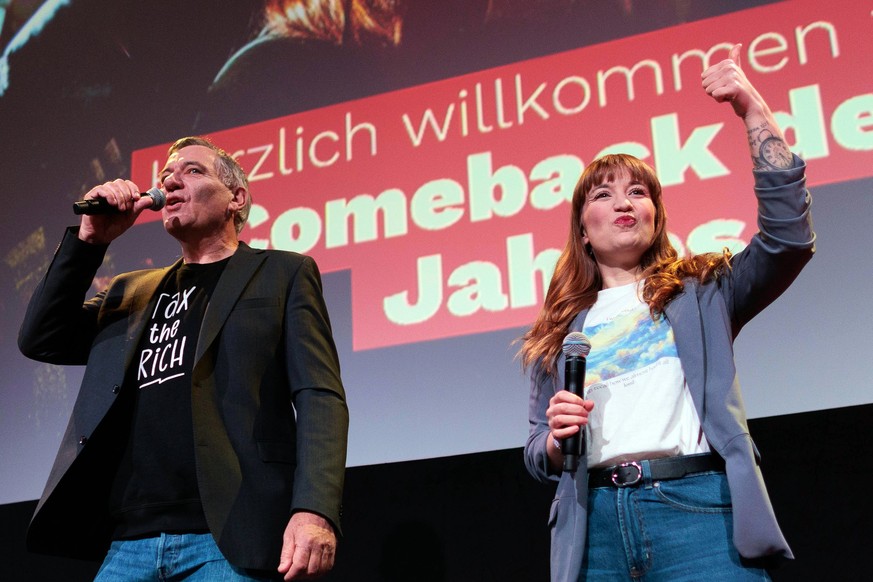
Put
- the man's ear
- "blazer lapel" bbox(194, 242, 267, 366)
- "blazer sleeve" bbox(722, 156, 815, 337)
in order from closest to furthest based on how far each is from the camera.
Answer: "blazer sleeve" bbox(722, 156, 815, 337) < "blazer lapel" bbox(194, 242, 267, 366) < the man's ear

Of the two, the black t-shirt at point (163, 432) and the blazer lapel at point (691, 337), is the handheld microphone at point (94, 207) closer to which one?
the black t-shirt at point (163, 432)

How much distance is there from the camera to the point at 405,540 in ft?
10.0

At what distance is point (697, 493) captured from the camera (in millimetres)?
1584

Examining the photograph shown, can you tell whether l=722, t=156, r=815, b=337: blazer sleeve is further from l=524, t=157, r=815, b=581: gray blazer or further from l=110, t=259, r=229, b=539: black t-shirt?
l=110, t=259, r=229, b=539: black t-shirt

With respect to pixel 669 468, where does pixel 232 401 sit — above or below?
above

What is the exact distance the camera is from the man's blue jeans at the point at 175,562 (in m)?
1.67

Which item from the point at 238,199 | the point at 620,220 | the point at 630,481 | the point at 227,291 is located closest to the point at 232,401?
the point at 227,291

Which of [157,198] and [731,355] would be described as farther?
[157,198]

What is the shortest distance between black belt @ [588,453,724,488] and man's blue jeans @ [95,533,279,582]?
66cm

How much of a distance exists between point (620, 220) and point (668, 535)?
680 millimetres

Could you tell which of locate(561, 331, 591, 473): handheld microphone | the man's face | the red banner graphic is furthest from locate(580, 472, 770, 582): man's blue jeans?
the red banner graphic

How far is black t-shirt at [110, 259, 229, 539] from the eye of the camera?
174cm

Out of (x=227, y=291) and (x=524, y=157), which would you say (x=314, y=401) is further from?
(x=524, y=157)

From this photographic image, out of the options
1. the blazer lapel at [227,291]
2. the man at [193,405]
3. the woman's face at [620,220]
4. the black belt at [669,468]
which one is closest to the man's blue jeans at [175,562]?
the man at [193,405]
